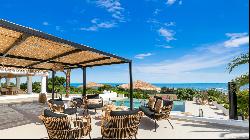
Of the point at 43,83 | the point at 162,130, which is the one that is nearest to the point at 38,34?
the point at 162,130

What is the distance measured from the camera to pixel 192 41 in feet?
211

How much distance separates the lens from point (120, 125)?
6.32m

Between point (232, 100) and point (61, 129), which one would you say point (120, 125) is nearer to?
point (61, 129)

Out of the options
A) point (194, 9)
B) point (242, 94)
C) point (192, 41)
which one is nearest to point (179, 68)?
point (192, 41)

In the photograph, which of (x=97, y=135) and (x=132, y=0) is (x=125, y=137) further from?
(x=132, y=0)

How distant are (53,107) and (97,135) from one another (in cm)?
365

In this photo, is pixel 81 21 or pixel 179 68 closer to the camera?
pixel 81 21

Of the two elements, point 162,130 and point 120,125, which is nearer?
point 120,125

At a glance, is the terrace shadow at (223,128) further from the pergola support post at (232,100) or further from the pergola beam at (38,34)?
the pergola beam at (38,34)

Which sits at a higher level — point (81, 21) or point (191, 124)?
point (81, 21)

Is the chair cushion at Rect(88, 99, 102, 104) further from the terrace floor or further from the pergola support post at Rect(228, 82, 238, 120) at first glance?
the pergola support post at Rect(228, 82, 238, 120)

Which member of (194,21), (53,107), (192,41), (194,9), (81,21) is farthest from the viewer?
(192,41)

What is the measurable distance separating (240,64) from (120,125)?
421 cm

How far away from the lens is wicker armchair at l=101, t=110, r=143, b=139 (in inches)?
248
